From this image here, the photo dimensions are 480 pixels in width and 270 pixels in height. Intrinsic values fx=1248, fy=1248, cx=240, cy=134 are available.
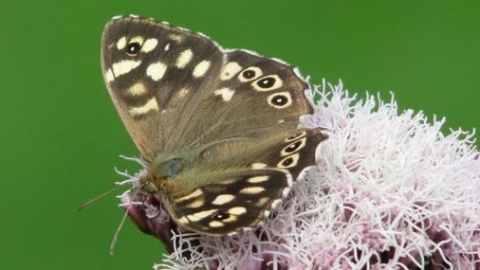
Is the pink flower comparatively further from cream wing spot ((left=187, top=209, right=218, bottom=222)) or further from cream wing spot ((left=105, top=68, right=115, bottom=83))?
cream wing spot ((left=105, top=68, right=115, bottom=83))

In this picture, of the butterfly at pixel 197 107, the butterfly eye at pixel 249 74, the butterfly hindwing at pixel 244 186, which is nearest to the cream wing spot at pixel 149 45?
the butterfly at pixel 197 107

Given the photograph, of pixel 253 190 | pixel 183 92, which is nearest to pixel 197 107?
pixel 183 92

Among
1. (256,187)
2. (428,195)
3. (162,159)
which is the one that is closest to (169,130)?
(162,159)

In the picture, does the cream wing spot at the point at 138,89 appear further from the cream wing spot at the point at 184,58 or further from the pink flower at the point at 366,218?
the pink flower at the point at 366,218

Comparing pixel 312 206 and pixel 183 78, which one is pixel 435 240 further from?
pixel 183 78

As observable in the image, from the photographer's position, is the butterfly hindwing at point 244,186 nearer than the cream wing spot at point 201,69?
Yes

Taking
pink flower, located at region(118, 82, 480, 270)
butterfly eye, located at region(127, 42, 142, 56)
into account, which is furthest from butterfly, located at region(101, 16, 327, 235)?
pink flower, located at region(118, 82, 480, 270)
